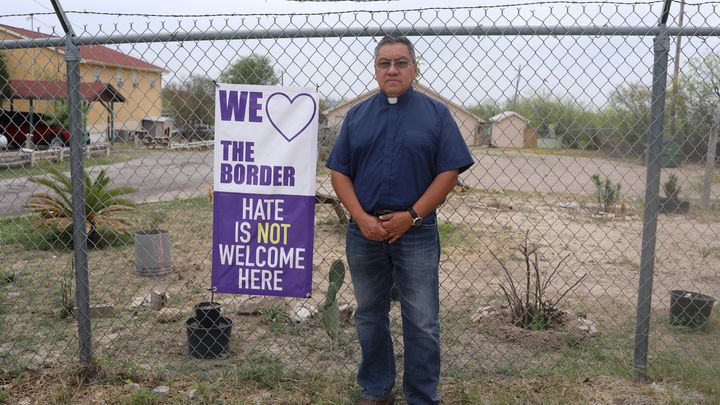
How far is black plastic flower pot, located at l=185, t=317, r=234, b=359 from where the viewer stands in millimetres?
4090

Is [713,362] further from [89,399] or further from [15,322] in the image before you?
[15,322]

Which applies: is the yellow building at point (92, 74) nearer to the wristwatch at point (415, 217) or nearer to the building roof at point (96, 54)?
the building roof at point (96, 54)

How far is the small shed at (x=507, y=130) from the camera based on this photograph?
3838 millimetres

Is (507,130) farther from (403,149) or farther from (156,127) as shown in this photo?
(156,127)

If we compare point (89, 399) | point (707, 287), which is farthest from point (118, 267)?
point (707, 287)

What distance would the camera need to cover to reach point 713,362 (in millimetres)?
3865

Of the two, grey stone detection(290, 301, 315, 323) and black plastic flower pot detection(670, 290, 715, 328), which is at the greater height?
black plastic flower pot detection(670, 290, 715, 328)

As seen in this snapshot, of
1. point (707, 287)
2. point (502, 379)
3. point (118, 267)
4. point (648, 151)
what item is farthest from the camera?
point (118, 267)

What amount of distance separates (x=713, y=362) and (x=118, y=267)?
5.81 meters

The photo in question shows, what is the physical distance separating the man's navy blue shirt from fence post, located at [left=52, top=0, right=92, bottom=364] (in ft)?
5.07

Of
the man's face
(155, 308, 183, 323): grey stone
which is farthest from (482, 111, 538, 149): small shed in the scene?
(155, 308, 183, 323): grey stone

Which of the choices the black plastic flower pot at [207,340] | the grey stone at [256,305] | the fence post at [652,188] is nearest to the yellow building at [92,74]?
the grey stone at [256,305]

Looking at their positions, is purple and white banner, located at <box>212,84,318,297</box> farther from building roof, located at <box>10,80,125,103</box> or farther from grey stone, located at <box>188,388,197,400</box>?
building roof, located at <box>10,80,125,103</box>

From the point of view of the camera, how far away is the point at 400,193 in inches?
115
